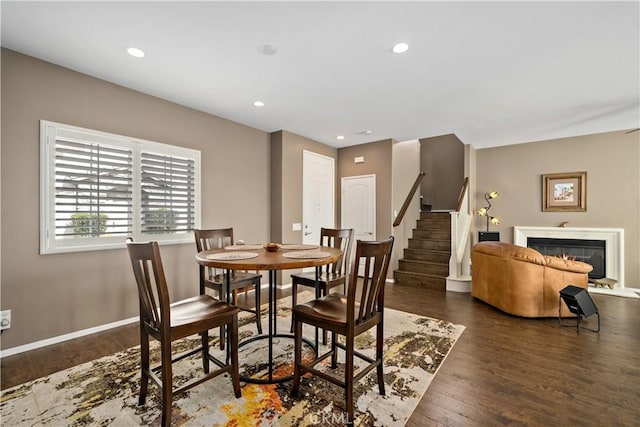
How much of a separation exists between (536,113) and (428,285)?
302 cm

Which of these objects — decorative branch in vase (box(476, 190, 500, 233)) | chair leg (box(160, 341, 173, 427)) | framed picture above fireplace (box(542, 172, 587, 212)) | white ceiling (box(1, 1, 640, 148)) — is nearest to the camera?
chair leg (box(160, 341, 173, 427))

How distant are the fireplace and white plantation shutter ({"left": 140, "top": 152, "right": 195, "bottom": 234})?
6.25 metres

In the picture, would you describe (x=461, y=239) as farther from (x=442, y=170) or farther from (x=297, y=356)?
(x=297, y=356)

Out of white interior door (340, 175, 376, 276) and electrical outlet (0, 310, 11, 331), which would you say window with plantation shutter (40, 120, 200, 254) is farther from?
white interior door (340, 175, 376, 276)

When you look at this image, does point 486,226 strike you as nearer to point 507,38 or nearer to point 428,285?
point 428,285

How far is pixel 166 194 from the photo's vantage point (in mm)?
3451

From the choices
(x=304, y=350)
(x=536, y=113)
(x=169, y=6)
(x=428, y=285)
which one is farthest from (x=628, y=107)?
(x=169, y=6)

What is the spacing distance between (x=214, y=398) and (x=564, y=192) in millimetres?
6529

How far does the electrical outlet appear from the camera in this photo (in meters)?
→ 2.37

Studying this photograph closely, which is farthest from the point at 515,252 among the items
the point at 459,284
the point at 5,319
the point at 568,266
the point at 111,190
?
the point at 5,319

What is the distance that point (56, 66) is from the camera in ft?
8.70

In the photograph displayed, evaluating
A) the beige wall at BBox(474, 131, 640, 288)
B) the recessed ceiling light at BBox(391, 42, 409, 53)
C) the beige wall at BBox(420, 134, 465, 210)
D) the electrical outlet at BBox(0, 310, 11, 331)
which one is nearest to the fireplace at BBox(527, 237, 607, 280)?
the beige wall at BBox(474, 131, 640, 288)

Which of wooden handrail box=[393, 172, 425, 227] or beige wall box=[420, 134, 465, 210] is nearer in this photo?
wooden handrail box=[393, 172, 425, 227]

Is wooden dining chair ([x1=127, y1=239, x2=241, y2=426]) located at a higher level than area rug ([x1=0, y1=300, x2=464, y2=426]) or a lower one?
higher
